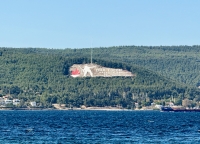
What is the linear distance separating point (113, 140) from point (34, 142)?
11154 millimetres

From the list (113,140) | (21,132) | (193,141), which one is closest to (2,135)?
(21,132)

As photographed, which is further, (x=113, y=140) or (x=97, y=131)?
(x=97, y=131)

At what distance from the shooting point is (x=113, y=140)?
115 metres

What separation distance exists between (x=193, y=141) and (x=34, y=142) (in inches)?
840

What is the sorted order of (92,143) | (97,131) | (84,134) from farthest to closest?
(97,131), (84,134), (92,143)

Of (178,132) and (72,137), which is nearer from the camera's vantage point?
(72,137)

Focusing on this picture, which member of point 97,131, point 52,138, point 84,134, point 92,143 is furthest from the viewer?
point 97,131

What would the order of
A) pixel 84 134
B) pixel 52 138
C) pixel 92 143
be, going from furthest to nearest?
pixel 84 134 → pixel 52 138 → pixel 92 143

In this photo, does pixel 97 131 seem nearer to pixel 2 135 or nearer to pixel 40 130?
pixel 40 130

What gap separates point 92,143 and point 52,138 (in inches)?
357

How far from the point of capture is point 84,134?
128m

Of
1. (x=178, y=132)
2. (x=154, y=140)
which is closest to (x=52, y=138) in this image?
(x=154, y=140)

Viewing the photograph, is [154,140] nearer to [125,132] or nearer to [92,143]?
[92,143]

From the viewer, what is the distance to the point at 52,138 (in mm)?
118188
